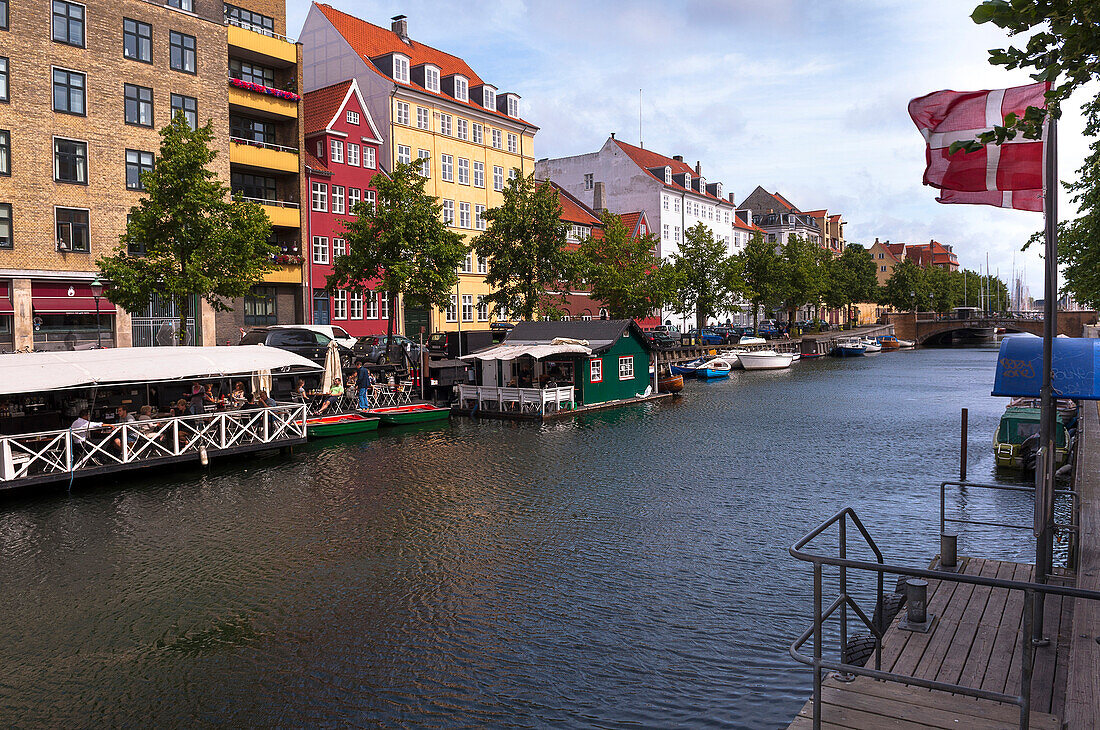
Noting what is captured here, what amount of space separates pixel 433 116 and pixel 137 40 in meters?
24.8

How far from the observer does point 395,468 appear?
26328 mm

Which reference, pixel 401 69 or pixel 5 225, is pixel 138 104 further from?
pixel 401 69

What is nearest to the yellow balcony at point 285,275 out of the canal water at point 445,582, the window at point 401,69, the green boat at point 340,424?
the green boat at point 340,424

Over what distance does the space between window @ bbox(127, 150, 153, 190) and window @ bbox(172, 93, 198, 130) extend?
325 cm

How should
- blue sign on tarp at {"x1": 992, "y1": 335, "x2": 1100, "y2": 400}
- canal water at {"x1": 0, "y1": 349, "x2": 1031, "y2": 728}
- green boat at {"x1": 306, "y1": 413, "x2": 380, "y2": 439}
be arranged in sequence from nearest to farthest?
1. canal water at {"x1": 0, "y1": 349, "x2": 1031, "y2": 728}
2. blue sign on tarp at {"x1": 992, "y1": 335, "x2": 1100, "y2": 400}
3. green boat at {"x1": 306, "y1": 413, "x2": 380, "y2": 439}

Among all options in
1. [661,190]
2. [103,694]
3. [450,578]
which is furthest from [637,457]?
[661,190]

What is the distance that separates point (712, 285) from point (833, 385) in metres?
27.3

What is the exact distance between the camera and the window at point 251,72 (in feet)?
167

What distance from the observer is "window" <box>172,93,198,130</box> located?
149 ft

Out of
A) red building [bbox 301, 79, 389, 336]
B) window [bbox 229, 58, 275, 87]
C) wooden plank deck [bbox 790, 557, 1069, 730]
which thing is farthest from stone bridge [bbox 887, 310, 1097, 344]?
wooden plank deck [bbox 790, 557, 1069, 730]

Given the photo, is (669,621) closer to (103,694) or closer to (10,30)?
(103,694)

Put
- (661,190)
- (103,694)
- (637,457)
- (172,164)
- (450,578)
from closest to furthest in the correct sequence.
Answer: (103,694), (450,578), (637,457), (172,164), (661,190)

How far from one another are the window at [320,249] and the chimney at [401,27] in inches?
977

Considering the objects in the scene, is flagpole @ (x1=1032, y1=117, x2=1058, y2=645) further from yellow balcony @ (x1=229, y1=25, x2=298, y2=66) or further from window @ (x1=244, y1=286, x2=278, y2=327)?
yellow balcony @ (x1=229, y1=25, x2=298, y2=66)
